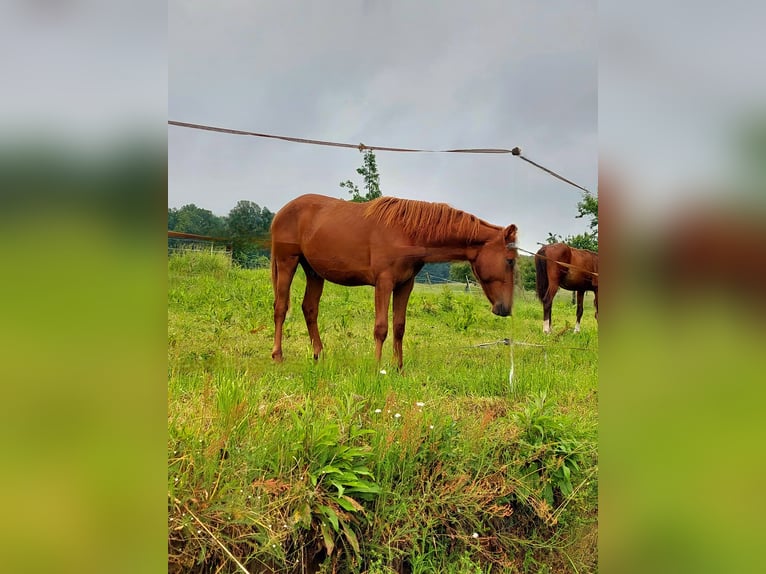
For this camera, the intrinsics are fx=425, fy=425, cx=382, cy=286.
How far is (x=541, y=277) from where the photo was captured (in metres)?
3.38

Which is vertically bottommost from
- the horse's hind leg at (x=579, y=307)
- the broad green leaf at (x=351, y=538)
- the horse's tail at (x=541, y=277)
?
the broad green leaf at (x=351, y=538)

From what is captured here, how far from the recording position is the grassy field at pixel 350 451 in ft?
5.02

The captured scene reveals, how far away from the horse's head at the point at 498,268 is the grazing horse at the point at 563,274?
1.36 feet

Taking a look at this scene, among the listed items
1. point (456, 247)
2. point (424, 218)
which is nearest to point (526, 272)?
point (456, 247)

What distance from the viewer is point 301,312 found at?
9.06ft

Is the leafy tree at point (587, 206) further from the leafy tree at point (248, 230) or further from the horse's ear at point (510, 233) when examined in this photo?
the leafy tree at point (248, 230)

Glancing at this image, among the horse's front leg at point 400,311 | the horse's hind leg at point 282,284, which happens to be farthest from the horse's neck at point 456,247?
the horse's hind leg at point 282,284

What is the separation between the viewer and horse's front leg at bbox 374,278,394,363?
2.71 meters

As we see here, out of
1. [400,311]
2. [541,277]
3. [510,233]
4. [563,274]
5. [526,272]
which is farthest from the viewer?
[563,274]

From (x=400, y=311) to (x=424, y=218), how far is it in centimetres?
63

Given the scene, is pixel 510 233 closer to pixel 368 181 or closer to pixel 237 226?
pixel 368 181
